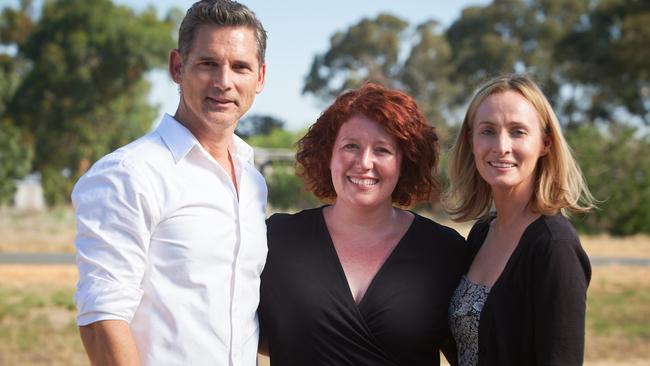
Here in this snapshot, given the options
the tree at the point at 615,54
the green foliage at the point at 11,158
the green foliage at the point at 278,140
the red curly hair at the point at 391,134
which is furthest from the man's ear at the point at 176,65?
the green foliage at the point at 278,140

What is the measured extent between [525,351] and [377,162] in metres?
0.96

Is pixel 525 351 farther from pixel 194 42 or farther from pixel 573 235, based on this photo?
pixel 194 42

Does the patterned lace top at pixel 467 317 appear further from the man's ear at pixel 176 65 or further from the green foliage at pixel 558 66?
the green foliage at pixel 558 66

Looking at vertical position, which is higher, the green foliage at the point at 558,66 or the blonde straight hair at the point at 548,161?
the green foliage at the point at 558,66

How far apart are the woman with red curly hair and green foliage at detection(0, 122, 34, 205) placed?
1363 inches

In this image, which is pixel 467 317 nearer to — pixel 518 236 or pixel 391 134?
pixel 518 236

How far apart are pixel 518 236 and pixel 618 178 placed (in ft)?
95.6

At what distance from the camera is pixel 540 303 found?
120 inches

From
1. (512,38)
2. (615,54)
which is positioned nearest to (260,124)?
(512,38)

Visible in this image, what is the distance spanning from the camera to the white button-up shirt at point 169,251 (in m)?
2.64

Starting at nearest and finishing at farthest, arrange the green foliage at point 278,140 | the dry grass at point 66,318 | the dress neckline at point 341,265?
the dress neckline at point 341,265 < the dry grass at point 66,318 < the green foliage at point 278,140

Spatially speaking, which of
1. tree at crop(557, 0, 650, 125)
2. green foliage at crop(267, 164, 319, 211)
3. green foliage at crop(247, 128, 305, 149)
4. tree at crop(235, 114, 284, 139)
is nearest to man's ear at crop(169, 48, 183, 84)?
tree at crop(557, 0, 650, 125)

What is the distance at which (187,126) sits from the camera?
3.08 m

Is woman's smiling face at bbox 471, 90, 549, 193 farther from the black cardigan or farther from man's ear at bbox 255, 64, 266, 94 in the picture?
man's ear at bbox 255, 64, 266, 94
